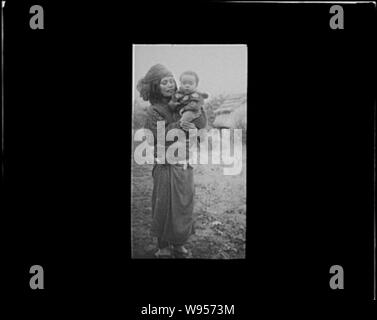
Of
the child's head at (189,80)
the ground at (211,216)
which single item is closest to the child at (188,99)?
the child's head at (189,80)

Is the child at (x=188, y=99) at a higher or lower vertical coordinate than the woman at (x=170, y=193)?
higher

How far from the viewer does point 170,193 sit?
274 centimetres

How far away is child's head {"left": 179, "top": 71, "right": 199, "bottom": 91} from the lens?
107 inches

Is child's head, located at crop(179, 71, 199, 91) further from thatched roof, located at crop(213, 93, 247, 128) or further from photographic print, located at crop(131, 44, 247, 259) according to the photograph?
thatched roof, located at crop(213, 93, 247, 128)

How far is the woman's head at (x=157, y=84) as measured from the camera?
2719 mm

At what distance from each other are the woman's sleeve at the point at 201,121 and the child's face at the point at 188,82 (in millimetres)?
122

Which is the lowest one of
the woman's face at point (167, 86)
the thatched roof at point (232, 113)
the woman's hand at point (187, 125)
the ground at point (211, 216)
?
the ground at point (211, 216)

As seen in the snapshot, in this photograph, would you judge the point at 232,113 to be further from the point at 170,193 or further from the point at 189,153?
the point at 170,193

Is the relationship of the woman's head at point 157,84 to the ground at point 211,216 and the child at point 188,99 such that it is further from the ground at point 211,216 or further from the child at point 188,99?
the ground at point 211,216
